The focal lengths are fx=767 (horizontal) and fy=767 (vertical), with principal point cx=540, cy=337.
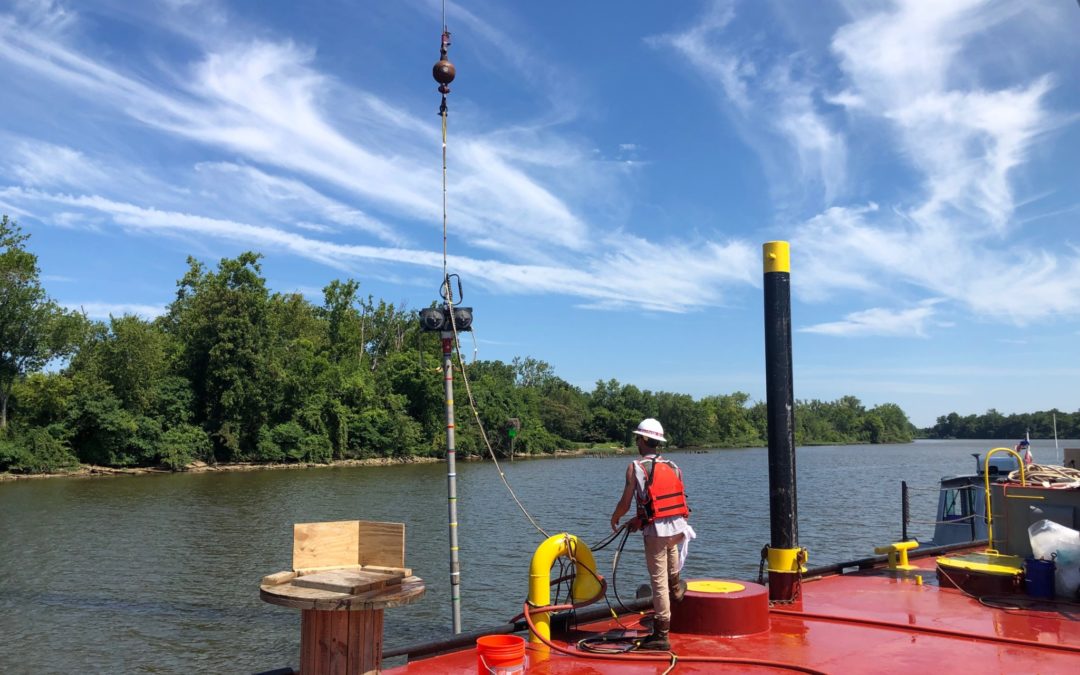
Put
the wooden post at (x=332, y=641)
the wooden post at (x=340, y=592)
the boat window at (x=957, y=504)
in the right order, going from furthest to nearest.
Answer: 1. the boat window at (x=957, y=504)
2. the wooden post at (x=332, y=641)
3. the wooden post at (x=340, y=592)

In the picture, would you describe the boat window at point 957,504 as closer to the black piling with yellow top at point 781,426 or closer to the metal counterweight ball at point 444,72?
the black piling with yellow top at point 781,426

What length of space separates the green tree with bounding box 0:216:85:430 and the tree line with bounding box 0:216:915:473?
92 millimetres

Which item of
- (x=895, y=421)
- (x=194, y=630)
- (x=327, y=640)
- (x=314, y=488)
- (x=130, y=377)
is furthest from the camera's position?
(x=895, y=421)

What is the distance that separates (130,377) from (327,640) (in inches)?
2460

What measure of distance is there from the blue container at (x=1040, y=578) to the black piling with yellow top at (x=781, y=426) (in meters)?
2.40

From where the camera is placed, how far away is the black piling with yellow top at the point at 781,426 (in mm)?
7734

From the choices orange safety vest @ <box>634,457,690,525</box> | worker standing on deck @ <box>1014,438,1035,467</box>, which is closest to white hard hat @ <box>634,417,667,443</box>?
orange safety vest @ <box>634,457,690,525</box>

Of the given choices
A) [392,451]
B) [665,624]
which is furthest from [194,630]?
[392,451]

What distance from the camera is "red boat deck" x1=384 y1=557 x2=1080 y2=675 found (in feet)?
19.2

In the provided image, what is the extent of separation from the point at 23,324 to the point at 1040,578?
212 ft

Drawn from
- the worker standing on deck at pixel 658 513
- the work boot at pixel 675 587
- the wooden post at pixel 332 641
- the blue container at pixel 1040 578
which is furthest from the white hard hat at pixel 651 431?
the blue container at pixel 1040 578

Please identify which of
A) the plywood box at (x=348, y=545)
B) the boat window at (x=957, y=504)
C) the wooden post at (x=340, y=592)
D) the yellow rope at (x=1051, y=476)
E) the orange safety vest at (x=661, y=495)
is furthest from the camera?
the boat window at (x=957, y=504)

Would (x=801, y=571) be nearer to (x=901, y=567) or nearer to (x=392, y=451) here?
(x=901, y=567)

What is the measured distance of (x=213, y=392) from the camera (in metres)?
62.7
